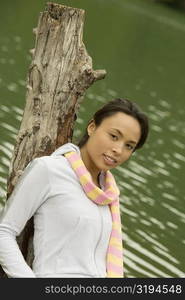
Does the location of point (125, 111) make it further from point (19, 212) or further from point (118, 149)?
point (19, 212)

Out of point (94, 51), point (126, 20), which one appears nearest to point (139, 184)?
point (94, 51)

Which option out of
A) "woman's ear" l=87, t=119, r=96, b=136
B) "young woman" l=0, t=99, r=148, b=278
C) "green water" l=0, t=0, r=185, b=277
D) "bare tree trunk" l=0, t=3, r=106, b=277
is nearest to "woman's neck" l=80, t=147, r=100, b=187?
Result: "young woman" l=0, t=99, r=148, b=278

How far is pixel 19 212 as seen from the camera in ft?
16.5

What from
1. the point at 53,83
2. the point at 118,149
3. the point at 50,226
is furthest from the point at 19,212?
the point at 53,83

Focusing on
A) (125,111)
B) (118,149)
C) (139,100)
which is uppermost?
(125,111)

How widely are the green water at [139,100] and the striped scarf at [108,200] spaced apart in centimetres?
591

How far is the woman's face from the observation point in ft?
17.3

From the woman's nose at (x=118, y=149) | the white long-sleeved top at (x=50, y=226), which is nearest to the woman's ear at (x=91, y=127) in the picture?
the woman's nose at (x=118, y=149)

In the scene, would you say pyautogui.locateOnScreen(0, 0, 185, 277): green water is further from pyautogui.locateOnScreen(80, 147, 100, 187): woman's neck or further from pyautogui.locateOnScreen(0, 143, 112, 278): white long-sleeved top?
pyautogui.locateOnScreen(0, 143, 112, 278): white long-sleeved top

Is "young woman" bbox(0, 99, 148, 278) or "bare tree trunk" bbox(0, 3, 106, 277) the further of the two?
"bare tree trunk" bbox(0, 3, 106, 277)

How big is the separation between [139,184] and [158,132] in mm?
5484

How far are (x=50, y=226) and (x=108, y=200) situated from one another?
0.48 metres

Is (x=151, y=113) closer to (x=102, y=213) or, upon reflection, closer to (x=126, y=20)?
(x=102, y=213)

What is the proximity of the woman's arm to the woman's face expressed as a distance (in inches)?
17.2
